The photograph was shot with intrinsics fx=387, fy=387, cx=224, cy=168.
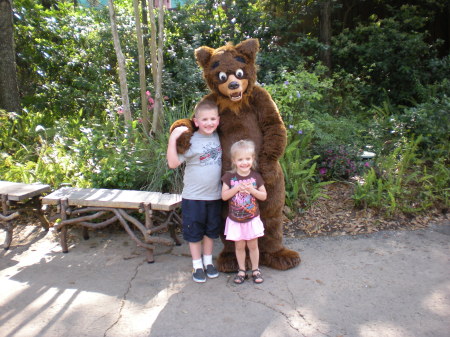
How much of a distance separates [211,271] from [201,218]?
470 millimetres

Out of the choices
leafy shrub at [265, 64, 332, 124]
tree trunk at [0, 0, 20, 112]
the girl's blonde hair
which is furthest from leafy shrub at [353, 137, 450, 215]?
tree trunk at [0, 0, 20, 112]

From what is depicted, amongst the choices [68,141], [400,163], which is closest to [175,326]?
[400,163]

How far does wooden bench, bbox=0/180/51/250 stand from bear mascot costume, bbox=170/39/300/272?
Result: 1846 millimetres

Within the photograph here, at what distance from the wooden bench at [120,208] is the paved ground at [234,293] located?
22 centimetres

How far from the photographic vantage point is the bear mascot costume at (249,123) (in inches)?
122

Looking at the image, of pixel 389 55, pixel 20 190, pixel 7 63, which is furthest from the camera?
pixel 389 55

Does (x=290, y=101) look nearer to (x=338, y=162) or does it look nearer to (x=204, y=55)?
(x=338, y=162)

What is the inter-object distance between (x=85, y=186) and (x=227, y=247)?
6.73ft

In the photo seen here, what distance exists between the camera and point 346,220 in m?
4.19

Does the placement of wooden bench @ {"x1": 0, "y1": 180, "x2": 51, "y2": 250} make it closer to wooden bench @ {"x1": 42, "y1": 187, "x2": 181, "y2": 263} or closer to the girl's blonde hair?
wooden bench @ {"x1": 42, "y1": 187, "x2": 181, "y2": 263}

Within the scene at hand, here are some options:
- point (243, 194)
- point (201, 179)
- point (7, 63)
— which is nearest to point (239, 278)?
point (243, 194)

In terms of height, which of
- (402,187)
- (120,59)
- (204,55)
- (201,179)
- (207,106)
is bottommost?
(402,187)

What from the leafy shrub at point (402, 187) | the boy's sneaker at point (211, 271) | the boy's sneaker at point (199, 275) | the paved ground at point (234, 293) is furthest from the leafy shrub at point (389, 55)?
the boy's sneaker at point (199, 275)

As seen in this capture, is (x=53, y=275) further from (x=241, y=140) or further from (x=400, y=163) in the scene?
(x=400, y=163)
